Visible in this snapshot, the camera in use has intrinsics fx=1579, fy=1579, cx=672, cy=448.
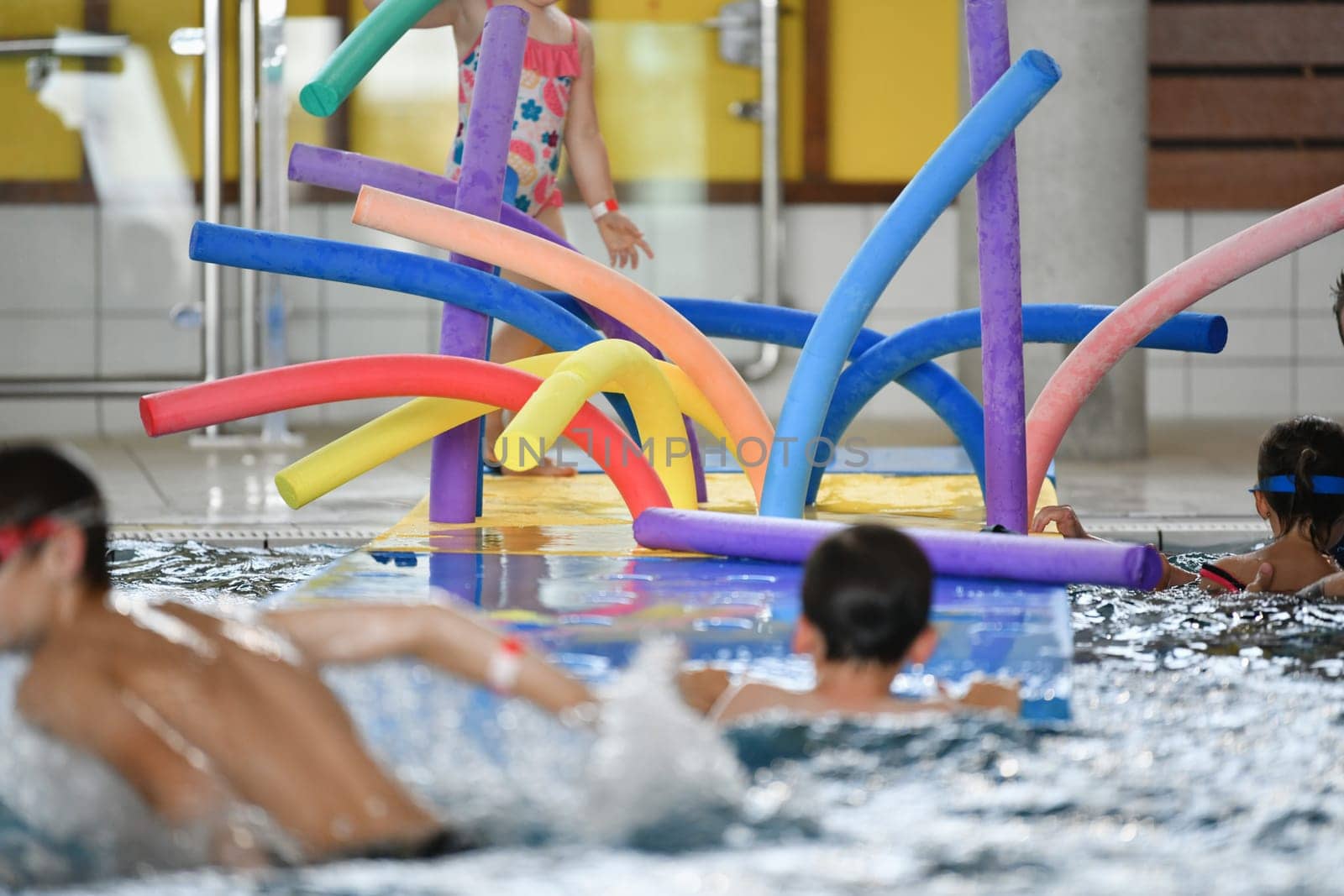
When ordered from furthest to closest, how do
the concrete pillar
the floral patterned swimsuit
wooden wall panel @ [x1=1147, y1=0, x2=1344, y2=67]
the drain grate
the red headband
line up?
wooden wall panel @ [x1=1147, y1=0, x2=1344, y2=67], the concrete pillar, the floral patterned swimsuit, the drain grate, the red headband

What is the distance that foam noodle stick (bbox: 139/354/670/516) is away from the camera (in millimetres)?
3328

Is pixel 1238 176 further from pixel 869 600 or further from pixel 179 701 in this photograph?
pixel 179 701

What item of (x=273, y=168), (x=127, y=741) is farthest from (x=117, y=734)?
(x=273, y=168)

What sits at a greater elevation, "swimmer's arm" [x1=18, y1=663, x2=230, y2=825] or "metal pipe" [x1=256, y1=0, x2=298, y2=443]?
"metal pipe" [x1=256, y1=0, x2=298, y2=443]

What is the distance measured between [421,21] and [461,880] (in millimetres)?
3631

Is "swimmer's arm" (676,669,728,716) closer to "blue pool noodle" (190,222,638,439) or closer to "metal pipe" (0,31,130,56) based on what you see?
"blue pool noodle" (190,222,638,439)

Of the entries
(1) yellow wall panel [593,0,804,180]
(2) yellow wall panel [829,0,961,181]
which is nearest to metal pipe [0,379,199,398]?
(1) yellow wall panel [593,0,804,180]

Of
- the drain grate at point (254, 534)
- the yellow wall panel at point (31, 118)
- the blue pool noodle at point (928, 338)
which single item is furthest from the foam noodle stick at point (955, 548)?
the yellow wall panel at point (31, 118)

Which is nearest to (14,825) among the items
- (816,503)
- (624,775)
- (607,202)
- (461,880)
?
(461,880)

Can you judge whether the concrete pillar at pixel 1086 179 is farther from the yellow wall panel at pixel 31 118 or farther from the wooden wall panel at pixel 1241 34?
the yellow wall panel at pixel 31 118

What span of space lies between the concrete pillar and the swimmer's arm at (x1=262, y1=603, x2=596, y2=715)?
202 inches

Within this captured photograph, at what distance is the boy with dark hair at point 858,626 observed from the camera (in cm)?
214

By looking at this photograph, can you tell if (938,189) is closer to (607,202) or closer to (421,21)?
(607,202)

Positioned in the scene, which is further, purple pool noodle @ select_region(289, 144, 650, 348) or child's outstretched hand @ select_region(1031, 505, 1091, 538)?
purple pool noodle @ select_region(289, 144, 650, 348)
